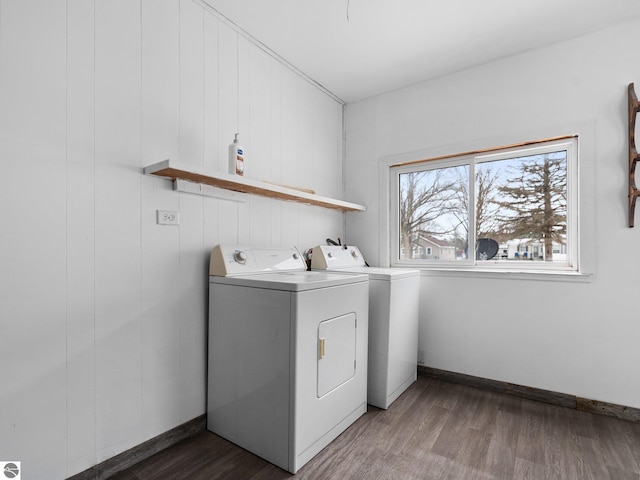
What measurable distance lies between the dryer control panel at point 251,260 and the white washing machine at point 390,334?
0.58 metres

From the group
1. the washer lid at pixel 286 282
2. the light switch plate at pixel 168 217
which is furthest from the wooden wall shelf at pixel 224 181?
the washer lid at pixel 286 282

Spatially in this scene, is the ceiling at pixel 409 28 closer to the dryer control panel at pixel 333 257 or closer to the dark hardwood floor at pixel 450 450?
the dryer control panel at pixel 333 257

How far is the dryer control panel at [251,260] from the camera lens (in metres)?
1.89

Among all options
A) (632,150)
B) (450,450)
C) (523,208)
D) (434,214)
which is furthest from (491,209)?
(450,450)

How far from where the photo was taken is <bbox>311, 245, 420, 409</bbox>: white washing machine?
2174 mm

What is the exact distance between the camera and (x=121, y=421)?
1576mm

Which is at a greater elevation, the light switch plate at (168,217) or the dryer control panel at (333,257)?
the light switch plate at (168,217)

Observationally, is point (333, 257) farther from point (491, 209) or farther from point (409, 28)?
point (409, 28)

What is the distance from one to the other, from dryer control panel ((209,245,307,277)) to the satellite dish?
4.74 feet

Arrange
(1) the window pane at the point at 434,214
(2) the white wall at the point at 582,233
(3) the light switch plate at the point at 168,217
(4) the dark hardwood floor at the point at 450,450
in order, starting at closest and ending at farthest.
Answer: (4) the dark hardwood floor at the point at 450,450, (3) the light switch plate at the point at 168,217, (2) the white wall at the point at 582,233, (1) the window pane at the point at 434,214

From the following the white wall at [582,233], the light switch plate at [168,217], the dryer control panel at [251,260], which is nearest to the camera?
the light switch plate at [168,217]

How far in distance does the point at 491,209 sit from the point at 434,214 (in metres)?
0.46

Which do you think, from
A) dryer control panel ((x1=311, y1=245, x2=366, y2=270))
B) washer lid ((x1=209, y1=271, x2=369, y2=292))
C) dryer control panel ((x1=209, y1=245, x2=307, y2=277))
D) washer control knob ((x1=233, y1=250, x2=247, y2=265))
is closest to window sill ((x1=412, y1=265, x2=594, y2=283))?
dryer control panel ((x1=311, y1=245, x2=366, y2=270))

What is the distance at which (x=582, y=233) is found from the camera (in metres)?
2.18
